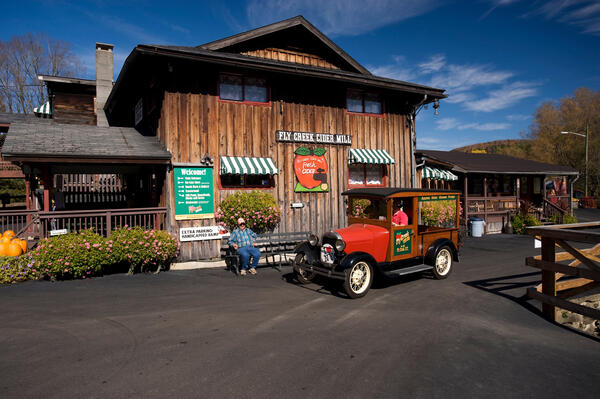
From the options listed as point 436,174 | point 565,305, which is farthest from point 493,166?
point 565,305

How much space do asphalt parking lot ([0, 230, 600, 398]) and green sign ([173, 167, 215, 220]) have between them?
2.90 m

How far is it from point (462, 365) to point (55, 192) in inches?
522

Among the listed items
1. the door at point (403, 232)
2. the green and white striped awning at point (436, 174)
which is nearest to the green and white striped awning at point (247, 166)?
the door at point (403, 232)

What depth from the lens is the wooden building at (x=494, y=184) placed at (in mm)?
17219

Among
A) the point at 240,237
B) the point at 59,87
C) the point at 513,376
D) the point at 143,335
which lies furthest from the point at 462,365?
the point at 59,87

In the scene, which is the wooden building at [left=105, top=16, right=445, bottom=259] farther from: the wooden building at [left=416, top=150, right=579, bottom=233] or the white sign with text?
the wooden building at [left=416, top=150, right=579, bottom=233]

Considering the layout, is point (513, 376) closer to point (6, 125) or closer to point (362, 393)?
point (362, 393)

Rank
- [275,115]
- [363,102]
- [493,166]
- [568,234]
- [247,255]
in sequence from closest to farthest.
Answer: [568,234], [247,255], [275,115], [363,102], [493,166]

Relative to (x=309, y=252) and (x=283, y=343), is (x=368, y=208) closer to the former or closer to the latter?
(x=309, y=252)

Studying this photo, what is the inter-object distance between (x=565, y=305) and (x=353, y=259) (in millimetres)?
3284

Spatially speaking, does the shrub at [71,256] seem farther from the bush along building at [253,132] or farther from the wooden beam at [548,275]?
the wooden beam at [548,275]

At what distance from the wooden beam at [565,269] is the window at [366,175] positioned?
756 centimetres

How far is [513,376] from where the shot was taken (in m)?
3.80

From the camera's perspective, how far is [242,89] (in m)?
11.3
